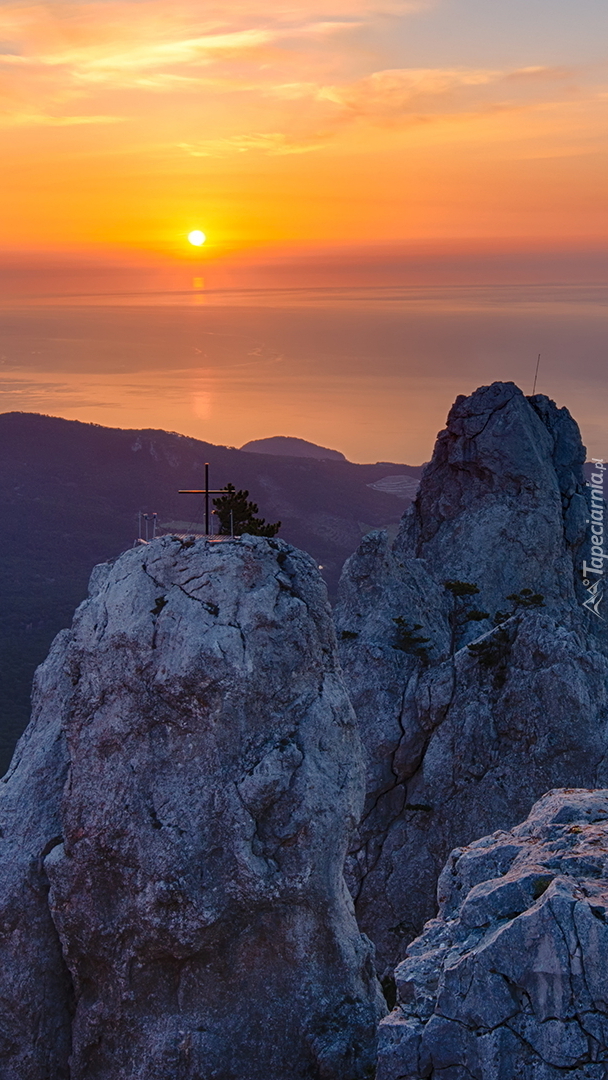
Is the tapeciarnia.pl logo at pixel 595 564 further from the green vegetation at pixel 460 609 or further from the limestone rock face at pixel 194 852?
the limestone rock face at pixel 194 852

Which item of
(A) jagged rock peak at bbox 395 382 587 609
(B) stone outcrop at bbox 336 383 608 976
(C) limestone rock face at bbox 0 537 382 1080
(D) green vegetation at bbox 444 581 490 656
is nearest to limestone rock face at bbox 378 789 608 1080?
(C) limestone rock face at bbox 0 537 382 1080

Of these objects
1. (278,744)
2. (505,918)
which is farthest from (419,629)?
(505,918)

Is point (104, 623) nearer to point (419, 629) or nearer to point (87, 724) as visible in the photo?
point (87, 724)

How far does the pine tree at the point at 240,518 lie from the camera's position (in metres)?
34.7

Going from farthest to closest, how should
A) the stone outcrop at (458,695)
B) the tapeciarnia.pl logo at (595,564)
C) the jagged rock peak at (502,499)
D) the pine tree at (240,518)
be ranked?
the tapeciarnia.pl logo at (595,564), the jagged rock peak at (502,499), the stone outcrop at (458,695), the pine tree at (240,518)

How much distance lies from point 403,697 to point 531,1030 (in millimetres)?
27113

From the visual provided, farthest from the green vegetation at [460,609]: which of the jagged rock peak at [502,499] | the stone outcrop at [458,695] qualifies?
the jagged rock peak at [502,499]

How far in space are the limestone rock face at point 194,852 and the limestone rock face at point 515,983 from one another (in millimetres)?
3833

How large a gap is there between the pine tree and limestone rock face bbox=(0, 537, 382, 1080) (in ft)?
25.5

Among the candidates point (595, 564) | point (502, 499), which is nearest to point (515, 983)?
point (502, 499)

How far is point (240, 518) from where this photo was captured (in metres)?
36.5

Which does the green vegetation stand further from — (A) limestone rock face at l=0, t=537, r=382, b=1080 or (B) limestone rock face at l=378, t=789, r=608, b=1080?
(B) limestone rock face at l=378, t=789, r=608, b=1080

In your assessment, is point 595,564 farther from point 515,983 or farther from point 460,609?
point 515,983

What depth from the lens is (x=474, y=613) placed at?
174 ft
